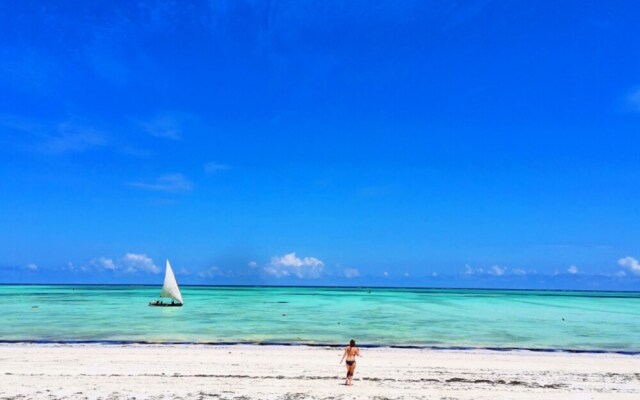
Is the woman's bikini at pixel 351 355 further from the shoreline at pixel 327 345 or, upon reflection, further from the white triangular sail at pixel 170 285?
the white triangular sail at pixel 170 285

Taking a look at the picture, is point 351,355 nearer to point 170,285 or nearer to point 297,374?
point 297,374

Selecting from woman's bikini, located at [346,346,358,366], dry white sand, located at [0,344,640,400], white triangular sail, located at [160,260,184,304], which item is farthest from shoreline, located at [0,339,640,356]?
white triangular sail, located at [160,260,184,304]

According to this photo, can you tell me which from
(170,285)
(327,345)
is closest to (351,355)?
(327,345)

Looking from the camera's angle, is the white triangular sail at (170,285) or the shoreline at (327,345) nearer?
the shoreline at (327,345)

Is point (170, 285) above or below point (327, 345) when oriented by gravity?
above

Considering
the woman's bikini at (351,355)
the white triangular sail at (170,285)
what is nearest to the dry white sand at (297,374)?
the woman's bikini at (351,355)

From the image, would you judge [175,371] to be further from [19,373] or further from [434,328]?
[434,328]

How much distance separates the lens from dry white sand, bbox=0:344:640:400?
53.4 feet

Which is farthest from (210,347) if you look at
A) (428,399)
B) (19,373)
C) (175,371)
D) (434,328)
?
(434,328)

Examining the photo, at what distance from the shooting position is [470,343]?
104 ft

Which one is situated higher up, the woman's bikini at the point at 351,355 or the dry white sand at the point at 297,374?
the woman's bikini at the point at 351,355

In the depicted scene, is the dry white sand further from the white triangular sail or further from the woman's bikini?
the white triangular sail

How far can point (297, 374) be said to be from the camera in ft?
63.7

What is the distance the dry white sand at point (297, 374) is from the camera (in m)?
16.3
